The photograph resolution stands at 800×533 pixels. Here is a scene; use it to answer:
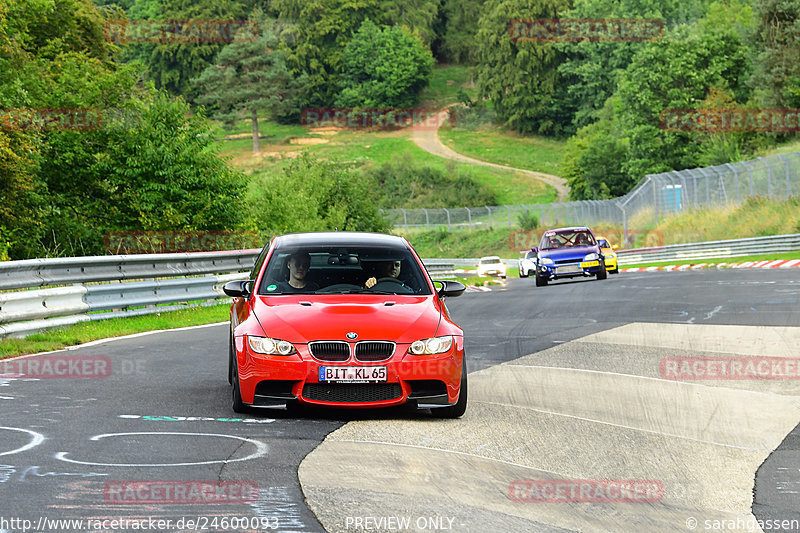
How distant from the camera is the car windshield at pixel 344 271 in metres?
9.33

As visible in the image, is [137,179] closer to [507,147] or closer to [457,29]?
[507,147]

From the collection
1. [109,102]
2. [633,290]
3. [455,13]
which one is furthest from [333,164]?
[455,13]

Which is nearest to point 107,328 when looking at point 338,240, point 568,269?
point 338,240

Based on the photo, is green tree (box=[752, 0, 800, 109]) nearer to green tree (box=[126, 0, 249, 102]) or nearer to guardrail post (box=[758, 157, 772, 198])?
guardrail post (box=[758, 157, 772, 198])

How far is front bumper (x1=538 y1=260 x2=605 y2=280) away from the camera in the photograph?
100 feet

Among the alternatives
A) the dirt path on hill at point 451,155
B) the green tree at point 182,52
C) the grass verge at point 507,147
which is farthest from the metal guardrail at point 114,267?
the green tree at point 182,52

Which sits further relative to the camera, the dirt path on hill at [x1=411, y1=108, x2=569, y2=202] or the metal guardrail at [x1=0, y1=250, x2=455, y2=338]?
the dirt path on hill at [x1=411, y1=108, x2=569, y2=202]

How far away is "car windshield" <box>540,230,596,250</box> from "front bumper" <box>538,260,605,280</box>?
26.2 inches

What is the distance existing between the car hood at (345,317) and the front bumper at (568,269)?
21.8 meters

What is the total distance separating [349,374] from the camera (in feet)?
26.5

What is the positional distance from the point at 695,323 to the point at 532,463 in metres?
9.87

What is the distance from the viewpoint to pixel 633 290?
2492cm

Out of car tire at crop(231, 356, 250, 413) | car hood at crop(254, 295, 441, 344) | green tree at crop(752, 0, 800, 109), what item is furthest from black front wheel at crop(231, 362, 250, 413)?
green tree at crop(752, 0, 800, 109)

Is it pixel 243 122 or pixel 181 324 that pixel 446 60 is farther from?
pixel 181 324
